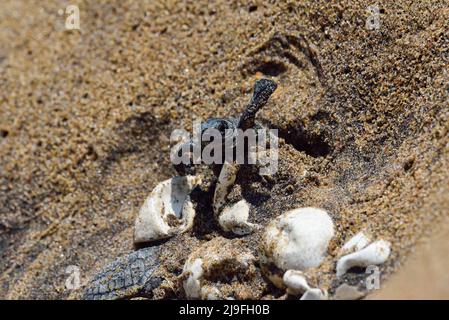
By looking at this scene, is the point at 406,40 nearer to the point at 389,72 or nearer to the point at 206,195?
the point at 389,72

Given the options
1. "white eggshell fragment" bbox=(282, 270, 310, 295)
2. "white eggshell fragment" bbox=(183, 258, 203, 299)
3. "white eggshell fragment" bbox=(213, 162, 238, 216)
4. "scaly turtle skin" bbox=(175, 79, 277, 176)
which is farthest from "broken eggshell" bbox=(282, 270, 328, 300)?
"scaly turtle skin" bbox=(175, 79, 277, 176)

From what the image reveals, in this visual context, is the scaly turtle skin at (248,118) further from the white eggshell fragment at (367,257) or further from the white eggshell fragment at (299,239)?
the white eggshell fragment at (367,257)

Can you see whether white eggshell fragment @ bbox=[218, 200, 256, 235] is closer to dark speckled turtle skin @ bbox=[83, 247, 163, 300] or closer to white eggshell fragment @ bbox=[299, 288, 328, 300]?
dark speckled turtle skin @ bbox=[83, 247, 163, 300]

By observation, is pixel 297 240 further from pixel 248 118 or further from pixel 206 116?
pixel 206 116

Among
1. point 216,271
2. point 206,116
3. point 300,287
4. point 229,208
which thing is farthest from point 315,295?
point 206,116
